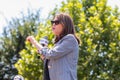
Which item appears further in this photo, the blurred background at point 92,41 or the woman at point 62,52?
the blurred background at point 92,41

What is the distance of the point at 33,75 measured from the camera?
16.7 meters

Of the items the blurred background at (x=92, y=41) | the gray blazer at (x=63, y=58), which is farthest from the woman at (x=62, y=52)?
the blurred background at (x=92, y=41)

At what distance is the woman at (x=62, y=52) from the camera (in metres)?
3.58

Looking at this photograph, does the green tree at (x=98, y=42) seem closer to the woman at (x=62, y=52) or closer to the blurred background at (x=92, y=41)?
the blurred background at (x=92, y=41)

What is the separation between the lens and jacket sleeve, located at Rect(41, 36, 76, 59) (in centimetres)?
361

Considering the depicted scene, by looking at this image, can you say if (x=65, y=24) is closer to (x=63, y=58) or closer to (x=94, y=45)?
(x=63, y=58)

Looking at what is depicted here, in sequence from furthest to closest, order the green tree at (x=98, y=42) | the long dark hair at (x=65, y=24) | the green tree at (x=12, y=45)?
the green tree at (x=12, y=45) → the green tree at (x=98, y=42) → the long dark hair at (x=65, y=24)

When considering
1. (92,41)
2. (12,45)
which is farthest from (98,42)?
(12,45)

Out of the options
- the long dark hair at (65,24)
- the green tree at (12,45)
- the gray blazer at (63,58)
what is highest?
the long dark hair at (65,24)

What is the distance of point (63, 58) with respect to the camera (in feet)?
11.9

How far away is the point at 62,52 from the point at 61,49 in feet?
0.10

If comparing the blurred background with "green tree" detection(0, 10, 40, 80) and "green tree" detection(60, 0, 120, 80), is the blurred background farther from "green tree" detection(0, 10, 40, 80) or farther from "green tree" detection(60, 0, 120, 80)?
"green tree" detection(0, 10, 40, 80)

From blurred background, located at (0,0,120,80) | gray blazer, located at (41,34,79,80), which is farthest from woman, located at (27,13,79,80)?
blurred background, located at (0,0,120,80)

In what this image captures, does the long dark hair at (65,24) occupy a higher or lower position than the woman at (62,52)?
higher
